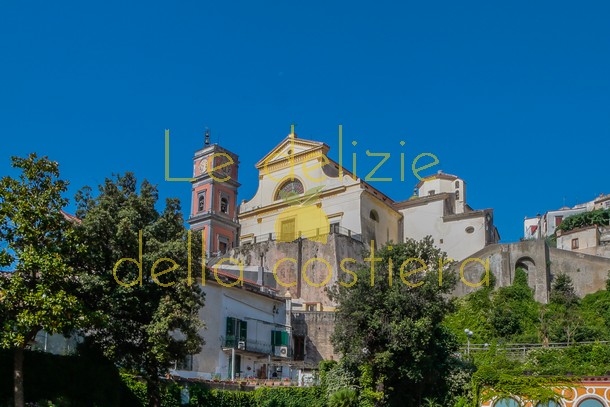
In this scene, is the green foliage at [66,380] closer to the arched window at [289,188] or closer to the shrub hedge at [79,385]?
the shrub hedge at [79,385]

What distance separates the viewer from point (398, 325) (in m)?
29.1

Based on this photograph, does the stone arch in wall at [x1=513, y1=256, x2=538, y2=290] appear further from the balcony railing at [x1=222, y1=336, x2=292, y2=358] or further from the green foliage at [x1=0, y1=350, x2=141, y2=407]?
the green foliage at [x1=0, y1=350, x2=141, y2=407]

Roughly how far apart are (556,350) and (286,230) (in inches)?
1038

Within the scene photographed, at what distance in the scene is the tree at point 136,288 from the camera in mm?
24172

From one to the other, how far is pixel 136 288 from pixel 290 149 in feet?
114

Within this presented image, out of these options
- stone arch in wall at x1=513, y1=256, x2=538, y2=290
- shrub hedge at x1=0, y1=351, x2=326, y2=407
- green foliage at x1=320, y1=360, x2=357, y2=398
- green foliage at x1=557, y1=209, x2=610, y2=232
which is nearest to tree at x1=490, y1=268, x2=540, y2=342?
stone arch in wall at x1=513, y1=256, x2=538, y2=290

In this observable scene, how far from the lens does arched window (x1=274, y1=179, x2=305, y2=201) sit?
57125 millimetres

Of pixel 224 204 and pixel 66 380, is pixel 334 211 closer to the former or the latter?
pixel 224 204

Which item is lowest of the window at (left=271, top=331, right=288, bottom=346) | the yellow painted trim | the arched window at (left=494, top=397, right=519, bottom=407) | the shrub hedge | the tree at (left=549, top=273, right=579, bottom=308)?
the arched window at (left=494, top=397, right=519, bottom=407)

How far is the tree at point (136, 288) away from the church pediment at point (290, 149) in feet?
104

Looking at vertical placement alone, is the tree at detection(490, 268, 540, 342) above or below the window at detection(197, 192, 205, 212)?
below

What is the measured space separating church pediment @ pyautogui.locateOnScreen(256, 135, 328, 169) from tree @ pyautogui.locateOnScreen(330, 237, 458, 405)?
25.5 meters

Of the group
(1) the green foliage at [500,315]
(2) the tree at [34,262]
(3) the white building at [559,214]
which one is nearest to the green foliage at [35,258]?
(2) the tree at [34,262]

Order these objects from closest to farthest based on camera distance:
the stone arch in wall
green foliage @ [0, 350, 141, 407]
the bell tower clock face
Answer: green foliage @ [0, 350, 141, 407] → the stone arch in wall → the bell tower clock face
